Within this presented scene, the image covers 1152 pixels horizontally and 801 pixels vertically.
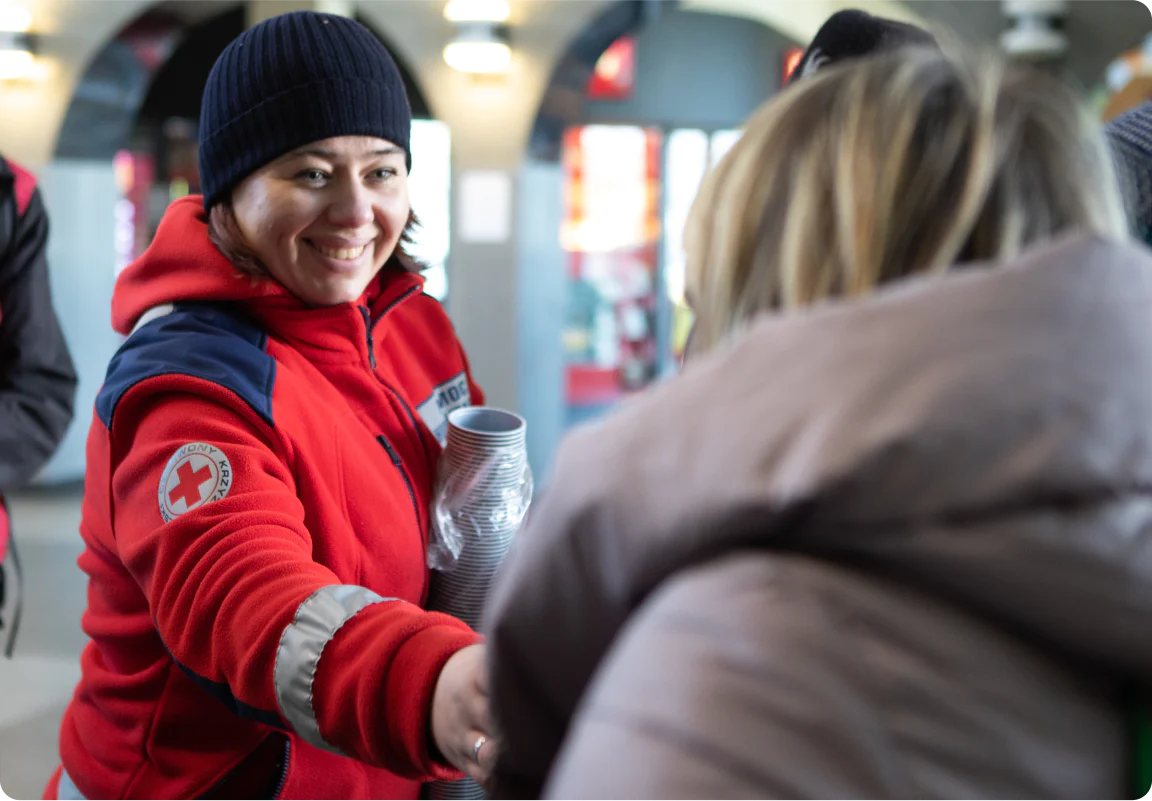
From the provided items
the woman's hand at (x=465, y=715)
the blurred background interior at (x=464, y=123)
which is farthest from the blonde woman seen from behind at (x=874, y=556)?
the blurred background interior at (x=464, y=123)

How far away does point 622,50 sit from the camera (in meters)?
8.76

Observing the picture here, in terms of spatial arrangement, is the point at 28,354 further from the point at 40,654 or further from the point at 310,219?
the point at 40,654

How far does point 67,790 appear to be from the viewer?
1.32 meters

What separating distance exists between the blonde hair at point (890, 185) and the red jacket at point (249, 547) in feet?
1.57

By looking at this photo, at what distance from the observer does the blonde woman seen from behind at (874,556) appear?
0.47m

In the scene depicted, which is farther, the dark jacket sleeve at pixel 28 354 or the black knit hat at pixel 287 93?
the dark jacket sleeve at pixel 28 354

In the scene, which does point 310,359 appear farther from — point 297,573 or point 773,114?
point 773,114

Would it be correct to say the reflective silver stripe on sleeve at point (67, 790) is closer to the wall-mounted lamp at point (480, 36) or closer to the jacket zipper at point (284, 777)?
the jacket zipper at point (284, 777)

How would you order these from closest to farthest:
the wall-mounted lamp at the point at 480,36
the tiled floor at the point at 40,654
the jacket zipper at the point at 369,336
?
the jacket zipper at the point at 369,336
the tiled floor at the point at 40,654
the wall-mounted lamp at the point at 480,36

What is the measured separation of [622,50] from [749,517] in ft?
28.9

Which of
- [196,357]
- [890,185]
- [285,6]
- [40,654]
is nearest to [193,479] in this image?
[196,357]

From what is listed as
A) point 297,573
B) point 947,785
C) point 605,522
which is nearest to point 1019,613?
point 947,785

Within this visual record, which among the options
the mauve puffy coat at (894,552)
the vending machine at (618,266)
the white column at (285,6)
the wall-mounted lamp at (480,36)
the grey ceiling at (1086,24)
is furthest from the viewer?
the vending machine at (618,266)

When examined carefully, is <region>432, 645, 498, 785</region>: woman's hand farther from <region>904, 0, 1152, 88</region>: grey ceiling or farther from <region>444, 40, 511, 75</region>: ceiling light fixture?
<region>904, 0, 1152, 88</region>: grey ceiling
